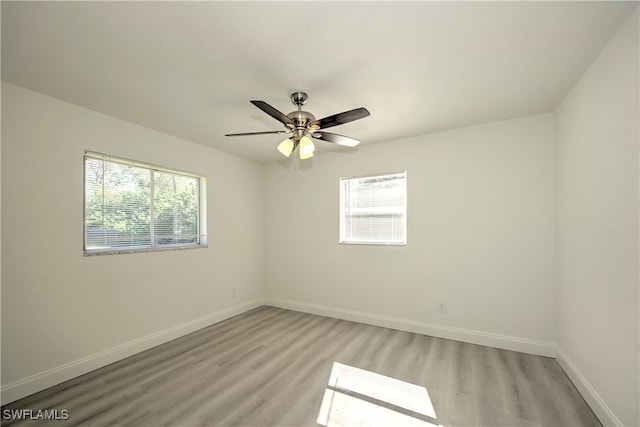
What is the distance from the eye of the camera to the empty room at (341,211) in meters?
1.63

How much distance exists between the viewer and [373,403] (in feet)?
6.83

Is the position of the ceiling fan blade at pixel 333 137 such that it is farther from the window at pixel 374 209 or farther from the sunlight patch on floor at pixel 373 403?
the sunlight patch on floor at pixel 373 403

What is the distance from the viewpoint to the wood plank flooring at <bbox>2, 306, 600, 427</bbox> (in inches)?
75.9

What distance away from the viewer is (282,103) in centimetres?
254

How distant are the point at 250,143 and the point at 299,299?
2553 millimetres

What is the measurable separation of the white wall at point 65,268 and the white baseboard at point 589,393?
3962 millimetres

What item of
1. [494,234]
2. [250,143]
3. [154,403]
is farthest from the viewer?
[250,143]

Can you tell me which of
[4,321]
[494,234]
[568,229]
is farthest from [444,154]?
[4,321]

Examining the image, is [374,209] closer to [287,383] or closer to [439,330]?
[439,330]

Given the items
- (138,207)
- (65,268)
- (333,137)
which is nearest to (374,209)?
(333,137)

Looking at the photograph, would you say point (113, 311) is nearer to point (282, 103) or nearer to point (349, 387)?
point (349, 387)

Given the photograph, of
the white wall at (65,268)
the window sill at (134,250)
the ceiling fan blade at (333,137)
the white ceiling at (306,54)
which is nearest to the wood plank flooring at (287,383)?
the white wall at (65,268)

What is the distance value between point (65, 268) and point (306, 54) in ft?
9.11

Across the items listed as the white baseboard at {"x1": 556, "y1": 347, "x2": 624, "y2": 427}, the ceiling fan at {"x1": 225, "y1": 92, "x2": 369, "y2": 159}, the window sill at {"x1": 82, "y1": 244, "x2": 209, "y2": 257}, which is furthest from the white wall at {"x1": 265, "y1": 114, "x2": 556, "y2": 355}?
the window sill at {"x1": 82, "y1": 244, "x2": 209, "y2": 257}
